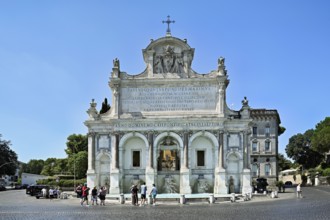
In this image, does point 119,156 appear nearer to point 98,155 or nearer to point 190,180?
point 98,155

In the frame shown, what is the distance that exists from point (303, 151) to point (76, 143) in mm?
53675

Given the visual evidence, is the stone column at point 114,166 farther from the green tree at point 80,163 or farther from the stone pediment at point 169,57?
the green tree at point 80,163

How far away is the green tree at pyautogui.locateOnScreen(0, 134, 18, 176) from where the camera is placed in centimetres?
8831

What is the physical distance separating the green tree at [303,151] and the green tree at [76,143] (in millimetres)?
49833

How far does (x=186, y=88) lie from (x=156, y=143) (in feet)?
22.7

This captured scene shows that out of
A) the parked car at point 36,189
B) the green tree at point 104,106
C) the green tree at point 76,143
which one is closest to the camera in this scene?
the parked car at point 36,189

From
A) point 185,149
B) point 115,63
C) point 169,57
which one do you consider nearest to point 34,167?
point 115,63

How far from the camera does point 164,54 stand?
52.6 m

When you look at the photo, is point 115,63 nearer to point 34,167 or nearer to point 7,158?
point 7,158

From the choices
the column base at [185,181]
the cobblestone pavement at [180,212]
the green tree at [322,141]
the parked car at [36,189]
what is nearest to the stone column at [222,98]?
the column base at [185,181]

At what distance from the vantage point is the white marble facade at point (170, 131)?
165ft

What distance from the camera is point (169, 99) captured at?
5197 cm

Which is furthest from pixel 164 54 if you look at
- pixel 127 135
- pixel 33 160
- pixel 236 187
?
pixel 33 160

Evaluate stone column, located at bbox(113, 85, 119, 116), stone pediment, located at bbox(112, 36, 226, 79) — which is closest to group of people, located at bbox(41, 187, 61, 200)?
stone column, located at bbox(113, 85, 119, 116)
